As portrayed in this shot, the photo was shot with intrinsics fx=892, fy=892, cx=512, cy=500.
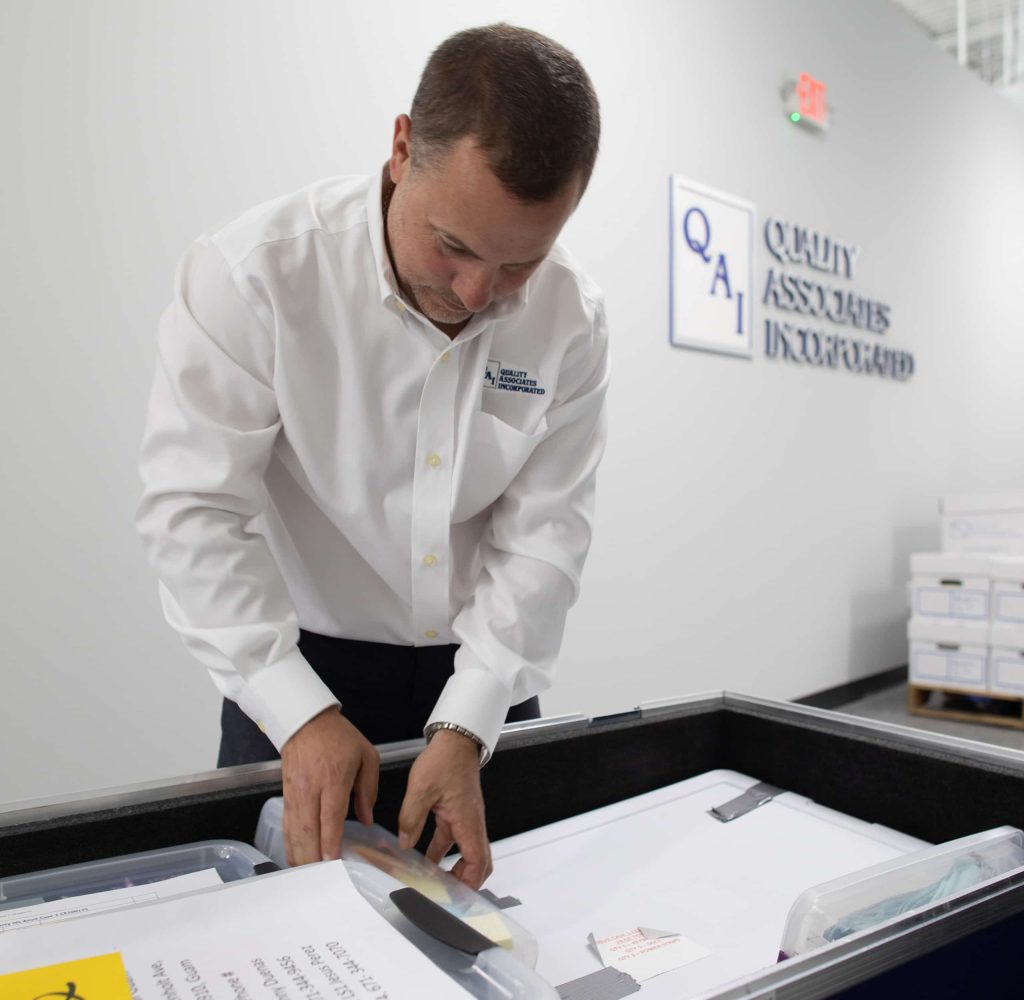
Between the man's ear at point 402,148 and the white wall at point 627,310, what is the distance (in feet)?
4.15

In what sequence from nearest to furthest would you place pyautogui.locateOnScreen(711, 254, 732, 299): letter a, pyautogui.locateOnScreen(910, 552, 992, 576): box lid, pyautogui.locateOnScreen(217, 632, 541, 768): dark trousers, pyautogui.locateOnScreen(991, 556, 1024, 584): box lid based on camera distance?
pyautogui.locateOnScreen(217, 632, 541, 768): dark trousers < pyautogui.locateOnScreen(711, 254, 732, 299): letter a < pyautogui.locateOnScreen(991, 556, 1024, 584): box lid < pyautogui.locateOnScreen(910, 552, 992, 576): box lid

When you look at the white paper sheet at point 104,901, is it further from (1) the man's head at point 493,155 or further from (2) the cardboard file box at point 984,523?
(2) the cardboard file box at point 984,523

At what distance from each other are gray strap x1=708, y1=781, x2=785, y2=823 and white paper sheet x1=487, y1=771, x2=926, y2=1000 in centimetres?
1

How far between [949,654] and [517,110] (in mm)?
3683

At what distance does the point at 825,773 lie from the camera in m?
1.08

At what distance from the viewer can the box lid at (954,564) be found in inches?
145

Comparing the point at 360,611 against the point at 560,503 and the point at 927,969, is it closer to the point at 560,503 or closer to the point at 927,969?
the point at 560,503

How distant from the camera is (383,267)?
0.99 metres

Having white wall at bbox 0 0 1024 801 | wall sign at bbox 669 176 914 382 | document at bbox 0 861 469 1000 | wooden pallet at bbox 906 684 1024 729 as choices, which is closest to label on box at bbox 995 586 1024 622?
wooden pallet at bbox 906 684 1024 729

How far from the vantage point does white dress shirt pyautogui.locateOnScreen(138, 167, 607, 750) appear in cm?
92

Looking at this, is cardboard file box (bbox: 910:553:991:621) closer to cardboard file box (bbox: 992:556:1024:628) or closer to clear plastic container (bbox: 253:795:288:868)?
cardboard file box (bbox: 992:556:1024:628)

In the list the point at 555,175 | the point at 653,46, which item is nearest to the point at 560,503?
the point at 555,175

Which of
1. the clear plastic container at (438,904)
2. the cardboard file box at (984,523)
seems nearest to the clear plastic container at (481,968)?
the clear plastic container at (438,904)

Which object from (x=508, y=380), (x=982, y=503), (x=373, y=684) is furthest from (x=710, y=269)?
(x=373, y=684)
